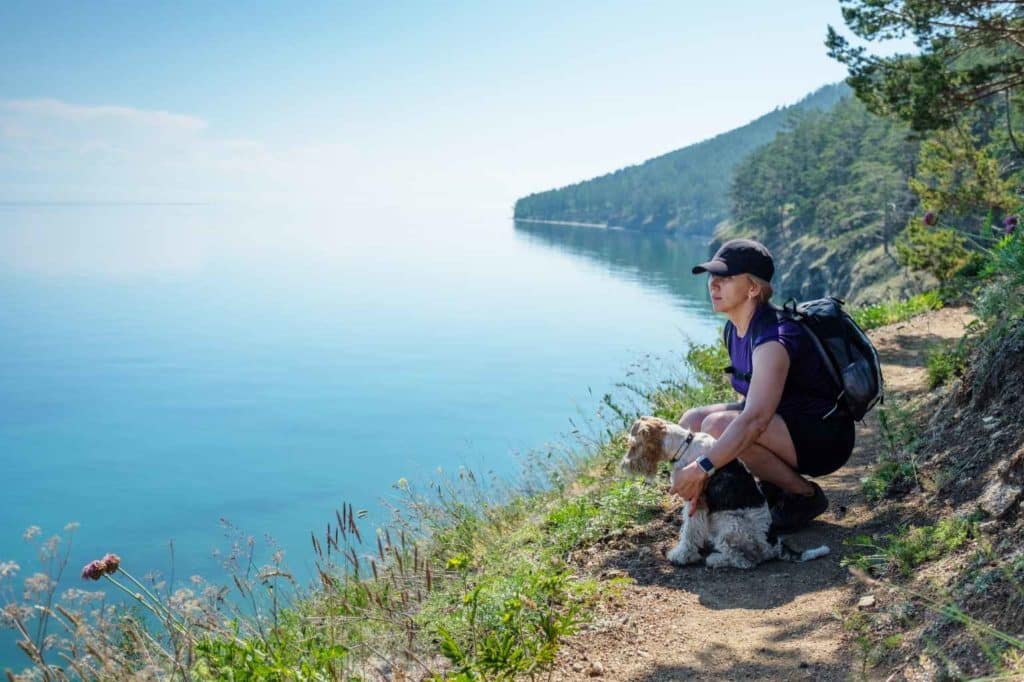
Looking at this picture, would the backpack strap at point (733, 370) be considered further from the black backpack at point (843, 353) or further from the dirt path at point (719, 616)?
the dirt path at point (719, 616)

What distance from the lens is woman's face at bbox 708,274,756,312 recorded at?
466 centimetres

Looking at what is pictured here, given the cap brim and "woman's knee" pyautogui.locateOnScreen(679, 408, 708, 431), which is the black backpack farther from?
"woman's knee" pyautogui.locateOnScreen(679, 408, 708, 431)

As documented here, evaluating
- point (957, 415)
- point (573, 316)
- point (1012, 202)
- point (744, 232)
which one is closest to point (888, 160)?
point (573, 316)

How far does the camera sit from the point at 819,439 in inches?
187

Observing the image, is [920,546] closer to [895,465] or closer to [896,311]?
[895,465]

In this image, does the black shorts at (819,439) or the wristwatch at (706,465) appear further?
the black shorts at (819,439)

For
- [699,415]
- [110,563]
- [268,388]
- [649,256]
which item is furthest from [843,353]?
[649,256]

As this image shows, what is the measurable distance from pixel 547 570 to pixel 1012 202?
40.4 ft

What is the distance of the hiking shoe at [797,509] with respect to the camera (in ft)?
16.4

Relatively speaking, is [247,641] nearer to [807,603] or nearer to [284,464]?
[807,603]

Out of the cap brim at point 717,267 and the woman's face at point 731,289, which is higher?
the cap brim at point 717,267

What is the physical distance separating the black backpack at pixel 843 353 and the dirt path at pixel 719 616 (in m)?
0.86

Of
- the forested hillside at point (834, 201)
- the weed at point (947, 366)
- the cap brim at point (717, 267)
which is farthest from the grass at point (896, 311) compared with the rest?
the forested hillside at point (834, 201)

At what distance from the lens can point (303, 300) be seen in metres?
60.4
